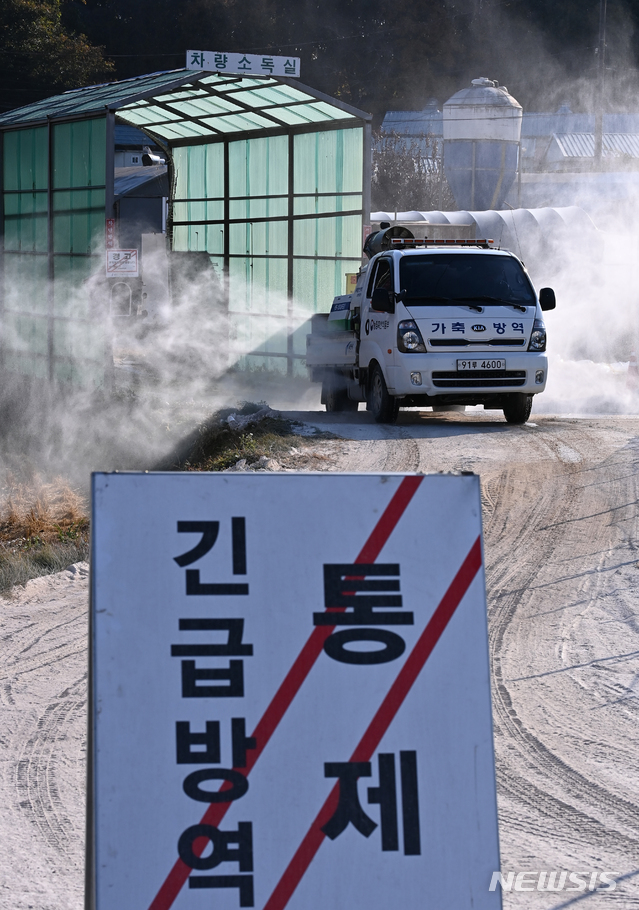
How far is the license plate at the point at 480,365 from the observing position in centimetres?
1343

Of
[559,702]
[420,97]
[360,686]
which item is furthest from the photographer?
[420,97]

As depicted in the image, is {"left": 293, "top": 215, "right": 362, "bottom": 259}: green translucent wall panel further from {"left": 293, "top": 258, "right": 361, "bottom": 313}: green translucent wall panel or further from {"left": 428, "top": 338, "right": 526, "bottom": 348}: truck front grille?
{"left": 428, "top": 338, "right": 526, "bottom": 348}: truck front grille

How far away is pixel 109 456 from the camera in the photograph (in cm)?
1708

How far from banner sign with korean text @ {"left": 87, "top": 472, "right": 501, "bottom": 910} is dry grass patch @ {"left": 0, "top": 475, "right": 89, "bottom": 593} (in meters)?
6.17

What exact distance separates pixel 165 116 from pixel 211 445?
412 inches

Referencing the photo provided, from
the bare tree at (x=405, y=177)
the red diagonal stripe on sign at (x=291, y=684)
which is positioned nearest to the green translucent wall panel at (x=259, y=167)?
the red diagonal stripe on sign at (x=291, y=684)

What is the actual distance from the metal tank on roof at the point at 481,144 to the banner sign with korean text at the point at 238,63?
Answer: 2317 centimetres

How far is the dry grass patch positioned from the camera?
31.1ft

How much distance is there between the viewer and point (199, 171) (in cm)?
2419

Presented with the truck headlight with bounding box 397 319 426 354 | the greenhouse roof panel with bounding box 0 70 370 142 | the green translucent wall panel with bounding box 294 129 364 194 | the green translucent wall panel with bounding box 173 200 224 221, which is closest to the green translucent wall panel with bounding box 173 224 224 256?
the green translucent wall panel with bounding box 173 200 224 221

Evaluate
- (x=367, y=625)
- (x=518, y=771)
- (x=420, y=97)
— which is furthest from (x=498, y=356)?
(x=420, y=97)

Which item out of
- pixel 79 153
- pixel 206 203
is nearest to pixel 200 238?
pixel 206 203

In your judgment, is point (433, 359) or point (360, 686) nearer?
point (360, 686)

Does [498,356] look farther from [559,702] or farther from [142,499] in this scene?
[142,499]
